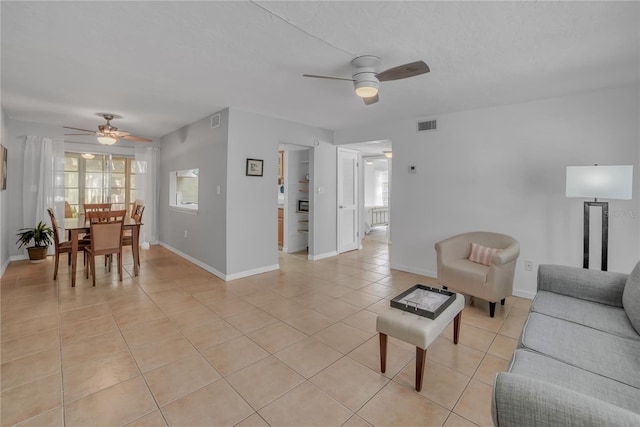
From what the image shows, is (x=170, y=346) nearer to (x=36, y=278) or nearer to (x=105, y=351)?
(x=105, y=351)

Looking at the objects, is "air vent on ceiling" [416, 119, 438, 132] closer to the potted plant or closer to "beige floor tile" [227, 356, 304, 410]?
"beige floor tile" [227, 356, 304, 410]

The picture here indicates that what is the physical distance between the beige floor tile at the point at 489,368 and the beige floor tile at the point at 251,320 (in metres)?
1.79

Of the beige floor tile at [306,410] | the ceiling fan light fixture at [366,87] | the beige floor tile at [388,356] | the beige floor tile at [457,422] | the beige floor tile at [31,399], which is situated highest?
the ceiling fan light fixture at [366,87]

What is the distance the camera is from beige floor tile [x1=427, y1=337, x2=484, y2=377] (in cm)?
219

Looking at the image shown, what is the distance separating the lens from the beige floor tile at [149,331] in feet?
8.36

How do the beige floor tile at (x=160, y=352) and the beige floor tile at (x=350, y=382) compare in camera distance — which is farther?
the beige floor tile at (x=160, y=352)

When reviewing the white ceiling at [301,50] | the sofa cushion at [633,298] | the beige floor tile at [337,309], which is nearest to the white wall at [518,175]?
the white ceiling at [301,50]

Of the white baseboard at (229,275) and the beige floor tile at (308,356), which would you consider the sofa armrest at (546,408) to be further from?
the white baseboard at (229,275)

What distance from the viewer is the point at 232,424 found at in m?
1.64

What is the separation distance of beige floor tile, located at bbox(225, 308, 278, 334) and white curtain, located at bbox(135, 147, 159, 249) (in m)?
4.23

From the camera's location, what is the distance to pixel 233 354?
7.68 feet

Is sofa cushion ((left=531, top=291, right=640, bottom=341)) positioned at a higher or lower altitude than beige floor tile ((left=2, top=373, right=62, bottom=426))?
higher

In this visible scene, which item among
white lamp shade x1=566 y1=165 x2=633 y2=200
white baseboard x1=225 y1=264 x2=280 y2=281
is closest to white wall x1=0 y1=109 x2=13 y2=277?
white baseboard x1=225 y1=264 x2=280 y2=281

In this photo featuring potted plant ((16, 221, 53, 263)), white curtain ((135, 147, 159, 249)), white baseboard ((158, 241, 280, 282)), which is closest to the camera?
white baseboard ((158, 241, 280, 282))
